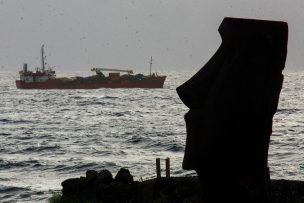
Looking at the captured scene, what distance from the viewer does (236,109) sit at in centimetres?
566

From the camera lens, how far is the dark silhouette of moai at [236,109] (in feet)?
18.6

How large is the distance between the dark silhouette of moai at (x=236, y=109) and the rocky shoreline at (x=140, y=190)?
6533 millimetres

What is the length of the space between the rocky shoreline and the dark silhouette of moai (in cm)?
653

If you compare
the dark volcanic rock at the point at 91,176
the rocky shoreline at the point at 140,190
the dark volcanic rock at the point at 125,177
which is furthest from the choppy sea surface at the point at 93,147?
the dark volcanic rock at the point at 125,177

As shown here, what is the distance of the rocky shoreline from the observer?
41.5 ft

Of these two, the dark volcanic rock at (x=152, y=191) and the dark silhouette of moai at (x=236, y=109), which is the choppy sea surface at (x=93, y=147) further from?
the dark silhouette of moai at (x=236, y=109)

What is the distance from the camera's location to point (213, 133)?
18.6ft

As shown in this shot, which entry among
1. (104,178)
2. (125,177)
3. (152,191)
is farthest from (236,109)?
(104,178)

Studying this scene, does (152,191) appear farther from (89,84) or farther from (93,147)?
(89,84)

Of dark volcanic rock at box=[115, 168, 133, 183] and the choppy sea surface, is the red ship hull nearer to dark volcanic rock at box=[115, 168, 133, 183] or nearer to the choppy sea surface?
the choppy sea surface

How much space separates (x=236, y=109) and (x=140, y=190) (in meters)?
8.16

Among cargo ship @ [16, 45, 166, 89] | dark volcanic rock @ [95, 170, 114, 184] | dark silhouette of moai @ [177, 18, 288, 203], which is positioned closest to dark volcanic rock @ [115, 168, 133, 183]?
dark volcanic rock @ [95, 170, 114, 184]

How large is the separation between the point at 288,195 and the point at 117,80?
396 feet

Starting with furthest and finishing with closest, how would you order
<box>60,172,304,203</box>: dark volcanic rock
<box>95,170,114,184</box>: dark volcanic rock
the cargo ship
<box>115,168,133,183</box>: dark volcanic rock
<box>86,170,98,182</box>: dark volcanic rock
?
the cargo ship → <box>86,170,98,182</box>: dark volcanic rock → <box>95,170,114,184</box>: dark volcanic rock → <box>115,168,133,183</box>: dark volcanic rock → <box>60,172,304,203</box>: dark volcanic rock
